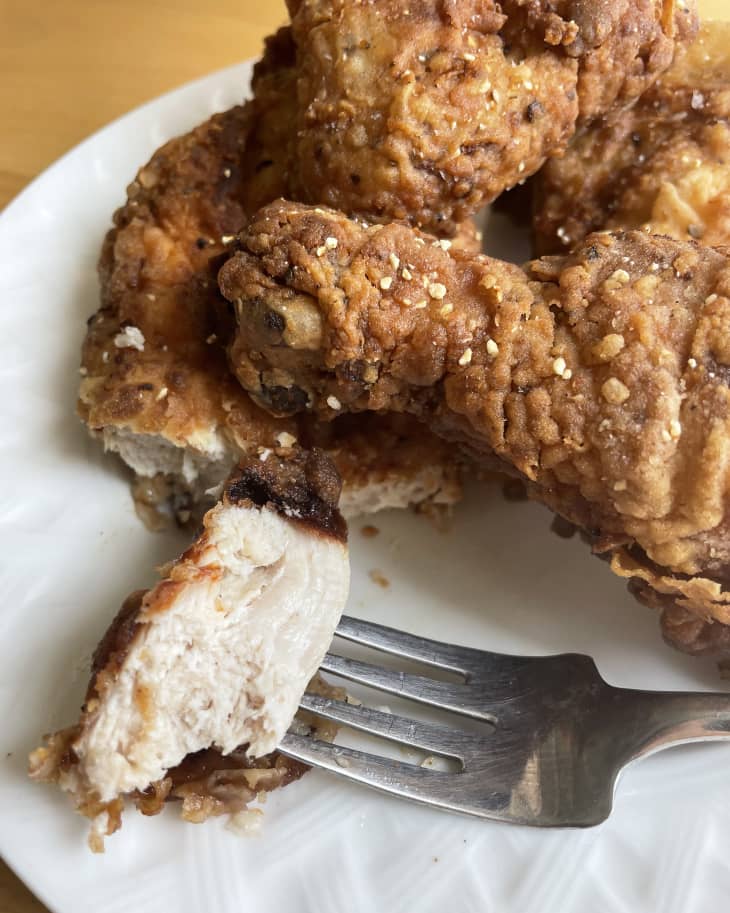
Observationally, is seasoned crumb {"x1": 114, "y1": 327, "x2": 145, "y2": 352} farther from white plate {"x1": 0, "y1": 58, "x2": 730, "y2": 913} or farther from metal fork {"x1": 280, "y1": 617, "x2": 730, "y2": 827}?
metal fork {"x1": 280, "y1": 617, "x2": 730, "y2": 827}

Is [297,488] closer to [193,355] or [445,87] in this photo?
[193,355]

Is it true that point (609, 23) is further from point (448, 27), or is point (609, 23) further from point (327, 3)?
point (327, 3)

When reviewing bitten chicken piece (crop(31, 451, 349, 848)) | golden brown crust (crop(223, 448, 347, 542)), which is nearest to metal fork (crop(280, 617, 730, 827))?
bitten chicken piece (crop(31, 451, 349, 848))

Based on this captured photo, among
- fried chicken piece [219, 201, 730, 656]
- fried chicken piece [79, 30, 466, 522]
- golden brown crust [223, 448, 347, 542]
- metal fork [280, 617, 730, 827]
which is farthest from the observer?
fried chicken piece [79, 30, 466, 522]

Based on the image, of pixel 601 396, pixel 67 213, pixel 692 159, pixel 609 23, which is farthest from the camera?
pixel 67 213

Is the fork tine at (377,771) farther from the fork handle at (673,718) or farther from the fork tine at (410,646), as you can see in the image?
the fork handle at (673,718)

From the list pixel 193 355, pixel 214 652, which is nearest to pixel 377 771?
pixel 214 652

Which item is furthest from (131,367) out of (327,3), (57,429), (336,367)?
(327,3)

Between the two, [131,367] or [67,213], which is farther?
[67,213]
